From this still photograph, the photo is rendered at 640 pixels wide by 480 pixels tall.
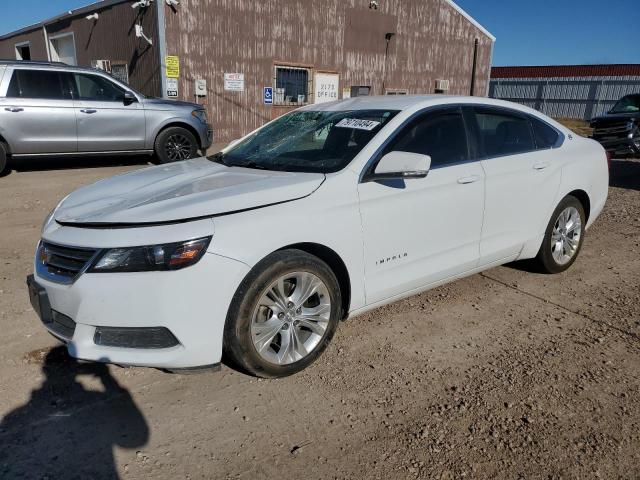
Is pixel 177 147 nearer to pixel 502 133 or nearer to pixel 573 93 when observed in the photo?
pixel 502 133

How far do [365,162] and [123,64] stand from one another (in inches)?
542

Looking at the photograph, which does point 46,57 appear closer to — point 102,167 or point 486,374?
point 102,167

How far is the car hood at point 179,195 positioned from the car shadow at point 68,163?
24.3 feet

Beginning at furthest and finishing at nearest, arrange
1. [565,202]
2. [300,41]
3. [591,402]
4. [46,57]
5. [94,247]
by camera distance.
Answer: [46,57]
[300,41]
[565,202]
[591,402]
[94,247]

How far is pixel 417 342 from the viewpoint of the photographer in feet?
12.0

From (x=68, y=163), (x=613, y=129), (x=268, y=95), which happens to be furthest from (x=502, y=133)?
(x=268, y=95)

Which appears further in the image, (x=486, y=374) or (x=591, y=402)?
(x=486, y=374)

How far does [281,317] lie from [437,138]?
177cm

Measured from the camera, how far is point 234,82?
1515 cm

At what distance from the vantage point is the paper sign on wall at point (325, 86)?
1708 cm

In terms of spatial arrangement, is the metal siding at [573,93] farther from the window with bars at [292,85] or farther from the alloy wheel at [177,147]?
the alloy wheel at [177,147]

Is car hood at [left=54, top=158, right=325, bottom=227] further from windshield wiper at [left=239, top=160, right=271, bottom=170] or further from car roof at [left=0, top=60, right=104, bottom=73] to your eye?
car roof at [left=0, top=60, right=104, bottom=73]

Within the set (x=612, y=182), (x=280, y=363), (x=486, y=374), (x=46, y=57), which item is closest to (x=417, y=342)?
(x=486, y=374)

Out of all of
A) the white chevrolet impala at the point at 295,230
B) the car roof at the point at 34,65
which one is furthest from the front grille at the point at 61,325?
the car roof at the point at 34,65
